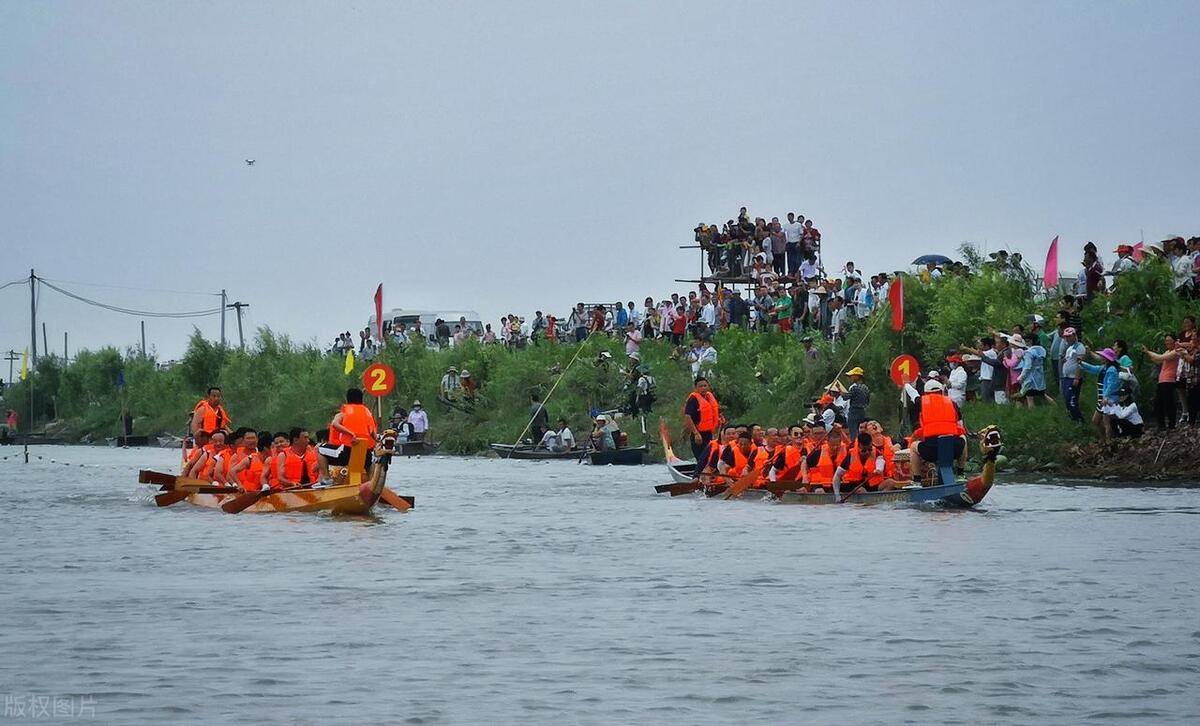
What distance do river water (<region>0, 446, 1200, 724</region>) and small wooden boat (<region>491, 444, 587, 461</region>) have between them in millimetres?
21171

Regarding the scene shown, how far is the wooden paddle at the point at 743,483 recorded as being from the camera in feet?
96.9

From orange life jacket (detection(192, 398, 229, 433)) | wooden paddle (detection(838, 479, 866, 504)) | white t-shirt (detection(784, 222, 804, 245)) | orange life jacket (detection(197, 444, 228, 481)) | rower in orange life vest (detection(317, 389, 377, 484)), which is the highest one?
white t-shirt (detection(784, 222, 804, 245))

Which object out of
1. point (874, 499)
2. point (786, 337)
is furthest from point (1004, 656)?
point (786, 337)

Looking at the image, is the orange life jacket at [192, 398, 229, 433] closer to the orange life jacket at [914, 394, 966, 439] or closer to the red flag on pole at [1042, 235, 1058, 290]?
the orange life jacket at [914, 394, 966, 439]

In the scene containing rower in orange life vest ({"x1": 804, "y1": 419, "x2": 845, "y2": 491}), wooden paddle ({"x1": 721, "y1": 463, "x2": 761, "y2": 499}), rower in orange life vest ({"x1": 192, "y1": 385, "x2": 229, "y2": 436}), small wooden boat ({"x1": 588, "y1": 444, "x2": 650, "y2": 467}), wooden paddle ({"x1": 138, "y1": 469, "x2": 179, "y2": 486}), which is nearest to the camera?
rower in orange life vest ({"x1": 804, "y1": 419, "x2": 845, "y2": 491})

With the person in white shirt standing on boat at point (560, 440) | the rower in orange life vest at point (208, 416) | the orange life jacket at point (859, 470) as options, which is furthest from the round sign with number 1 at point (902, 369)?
the person in white shirt standing on boat at point (560, 440)

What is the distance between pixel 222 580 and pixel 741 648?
692 cm

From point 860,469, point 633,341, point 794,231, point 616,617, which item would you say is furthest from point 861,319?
point 616,617

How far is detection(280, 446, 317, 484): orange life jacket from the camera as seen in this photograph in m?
27.4

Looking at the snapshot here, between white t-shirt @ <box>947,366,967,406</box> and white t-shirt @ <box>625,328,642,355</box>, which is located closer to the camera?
white t-shirt @ <box>947,366,967,406</box>

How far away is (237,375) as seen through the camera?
82000 mm

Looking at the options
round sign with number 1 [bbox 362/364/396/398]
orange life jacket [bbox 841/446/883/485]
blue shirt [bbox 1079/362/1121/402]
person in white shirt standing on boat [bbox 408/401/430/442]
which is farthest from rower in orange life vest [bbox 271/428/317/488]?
person in white shirt standing on boat [bbox 408/401/430/442]

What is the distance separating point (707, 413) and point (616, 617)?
53.8 ft

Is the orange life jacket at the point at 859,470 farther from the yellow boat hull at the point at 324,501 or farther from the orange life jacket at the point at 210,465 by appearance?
the orange life jacket at the point at 210,465
